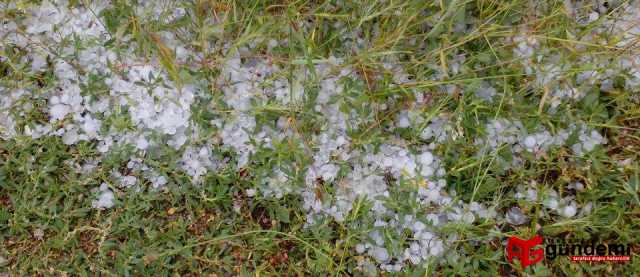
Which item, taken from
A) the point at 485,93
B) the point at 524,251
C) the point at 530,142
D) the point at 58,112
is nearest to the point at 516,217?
the point at 524,251

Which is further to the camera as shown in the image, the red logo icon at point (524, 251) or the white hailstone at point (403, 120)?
the white hailstone at point (403, 120)

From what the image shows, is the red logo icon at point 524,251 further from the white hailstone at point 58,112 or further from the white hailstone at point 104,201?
the white hailstone at point 58,112

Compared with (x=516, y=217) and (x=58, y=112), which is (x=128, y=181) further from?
(x=516, y=217)

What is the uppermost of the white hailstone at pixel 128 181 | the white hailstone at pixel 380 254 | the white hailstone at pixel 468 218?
the white hailstone at pixel 128 181

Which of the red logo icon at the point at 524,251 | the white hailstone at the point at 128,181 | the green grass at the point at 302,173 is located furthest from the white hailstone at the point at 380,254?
the white hailstone at the point at 128,181

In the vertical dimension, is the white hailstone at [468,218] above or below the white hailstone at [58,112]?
below

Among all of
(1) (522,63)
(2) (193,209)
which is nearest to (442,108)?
(1) (522,63)

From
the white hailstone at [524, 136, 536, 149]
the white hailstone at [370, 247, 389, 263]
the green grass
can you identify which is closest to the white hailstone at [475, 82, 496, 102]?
the green grass
